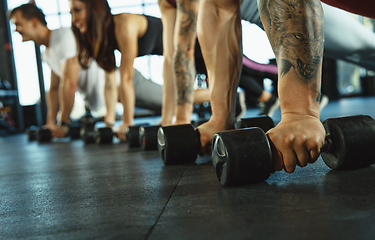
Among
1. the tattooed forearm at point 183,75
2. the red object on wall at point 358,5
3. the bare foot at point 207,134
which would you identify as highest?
the red object on wall at point 358,5

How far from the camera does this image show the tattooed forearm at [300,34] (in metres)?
0.71

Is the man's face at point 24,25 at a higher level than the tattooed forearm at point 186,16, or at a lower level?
higher

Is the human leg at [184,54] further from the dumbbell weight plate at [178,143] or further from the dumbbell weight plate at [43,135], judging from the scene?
the dumbbell weight plate at [43,135]

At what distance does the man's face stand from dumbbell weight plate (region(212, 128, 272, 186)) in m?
3.46

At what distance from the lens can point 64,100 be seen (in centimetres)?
325

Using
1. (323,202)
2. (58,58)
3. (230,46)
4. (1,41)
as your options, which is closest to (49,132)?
(58,58)

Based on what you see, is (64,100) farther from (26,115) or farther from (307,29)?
(26,115)

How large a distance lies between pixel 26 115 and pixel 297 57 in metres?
7.39

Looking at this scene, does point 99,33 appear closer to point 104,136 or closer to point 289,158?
point 104,136

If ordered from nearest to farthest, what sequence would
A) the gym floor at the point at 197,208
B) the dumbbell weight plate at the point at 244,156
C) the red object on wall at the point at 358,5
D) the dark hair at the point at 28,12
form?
1. the gym floor at the point at 197,208
2. the dumbbell weight plate at the point at 244,156
3. the red object on wall at the point at 358,5
4. the dark hair at the point at 28,12

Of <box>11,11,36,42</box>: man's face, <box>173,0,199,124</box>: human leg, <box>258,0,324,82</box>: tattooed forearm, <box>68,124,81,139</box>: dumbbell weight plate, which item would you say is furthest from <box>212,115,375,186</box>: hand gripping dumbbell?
<box>11,11,36,42</box>: man's face

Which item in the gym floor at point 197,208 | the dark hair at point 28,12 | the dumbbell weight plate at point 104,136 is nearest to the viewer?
the gym floor at point 197,208

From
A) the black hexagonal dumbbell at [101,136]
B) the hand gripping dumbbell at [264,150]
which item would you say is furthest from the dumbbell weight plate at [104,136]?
the hand gripping dumbbell at [264,150]

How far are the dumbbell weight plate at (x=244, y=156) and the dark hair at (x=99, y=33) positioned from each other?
2114 mm
